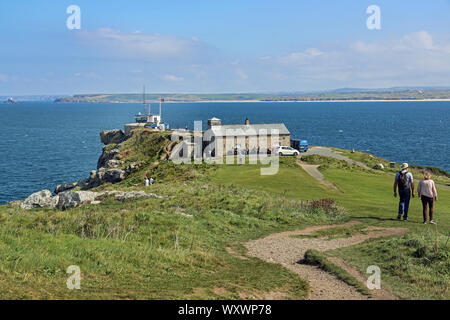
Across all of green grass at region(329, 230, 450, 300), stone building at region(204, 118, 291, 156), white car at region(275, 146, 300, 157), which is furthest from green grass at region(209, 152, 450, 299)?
stone building at region(204, 118, 291, 156)

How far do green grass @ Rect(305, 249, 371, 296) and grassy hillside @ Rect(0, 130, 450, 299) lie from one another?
3.03 feet

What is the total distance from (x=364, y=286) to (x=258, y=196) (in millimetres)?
18639

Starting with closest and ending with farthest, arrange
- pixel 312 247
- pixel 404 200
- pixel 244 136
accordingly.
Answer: pixel 312 247 < pixel 404 200 < pixel 244 136

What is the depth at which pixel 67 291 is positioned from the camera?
11.4 metres

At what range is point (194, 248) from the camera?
18.1 m

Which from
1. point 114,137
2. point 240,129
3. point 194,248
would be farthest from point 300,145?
point 114,137

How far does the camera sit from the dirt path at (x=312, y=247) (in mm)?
12984

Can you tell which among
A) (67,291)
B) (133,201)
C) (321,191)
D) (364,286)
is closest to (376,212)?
(321,191)

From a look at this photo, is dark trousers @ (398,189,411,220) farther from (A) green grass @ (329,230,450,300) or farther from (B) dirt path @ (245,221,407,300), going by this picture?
(A) green grass @ (329,230,450,300)

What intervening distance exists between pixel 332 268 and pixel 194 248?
5.92 metres

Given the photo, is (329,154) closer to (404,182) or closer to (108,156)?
(108,156)

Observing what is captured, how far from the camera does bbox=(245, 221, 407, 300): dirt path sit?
12984 millimetres
